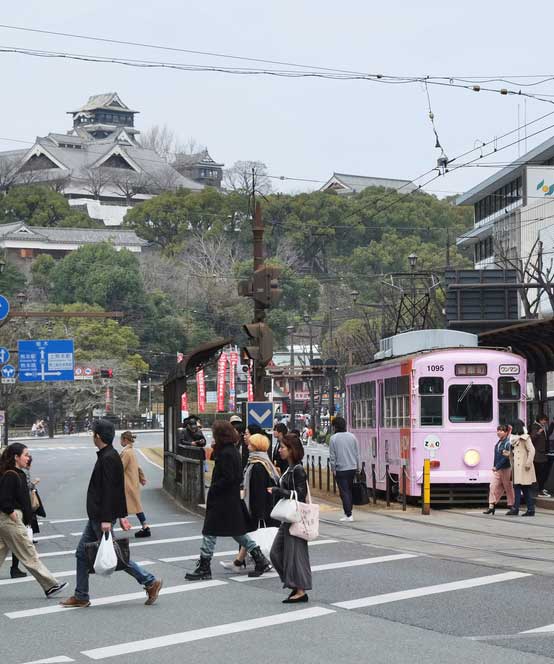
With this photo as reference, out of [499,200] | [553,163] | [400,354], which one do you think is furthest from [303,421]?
[400,354]

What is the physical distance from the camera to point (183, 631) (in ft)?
33.7

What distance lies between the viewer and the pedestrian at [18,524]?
41.0 feet

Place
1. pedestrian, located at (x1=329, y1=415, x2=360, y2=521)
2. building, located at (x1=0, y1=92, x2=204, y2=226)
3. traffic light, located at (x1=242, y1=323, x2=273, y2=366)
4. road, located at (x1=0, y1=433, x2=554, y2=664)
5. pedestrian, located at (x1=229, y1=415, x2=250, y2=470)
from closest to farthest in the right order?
road, located at (x1=0, y1=433, x2=554, y2=664) → pedestrian, located at (x1=229, y1=415, x2=250, y2=470) → pedestrian, located at (x1=329, y1=415, x2=360, y2=521) → traffic light, located at (x1=242, y1=323, x2=273, y2=366) → building, located at (x1=0, y1=92, x2=204, y2=226)

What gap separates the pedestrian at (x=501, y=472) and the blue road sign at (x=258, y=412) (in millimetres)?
3646

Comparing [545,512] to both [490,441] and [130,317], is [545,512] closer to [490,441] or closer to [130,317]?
[490,441]

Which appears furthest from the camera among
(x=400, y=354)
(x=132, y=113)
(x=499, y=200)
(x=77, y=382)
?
(x=132, y=113)

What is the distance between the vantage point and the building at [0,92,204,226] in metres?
150

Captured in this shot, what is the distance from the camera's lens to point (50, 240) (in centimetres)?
12294

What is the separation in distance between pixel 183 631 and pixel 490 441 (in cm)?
1388

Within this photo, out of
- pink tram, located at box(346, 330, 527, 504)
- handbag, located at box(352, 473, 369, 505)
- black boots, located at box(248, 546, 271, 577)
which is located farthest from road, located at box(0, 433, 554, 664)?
pink tram, located at box(346, 330, 527, 504)

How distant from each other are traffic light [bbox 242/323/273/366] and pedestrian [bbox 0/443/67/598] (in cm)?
987

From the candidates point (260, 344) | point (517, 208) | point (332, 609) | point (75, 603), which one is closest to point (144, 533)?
point (260, 344)

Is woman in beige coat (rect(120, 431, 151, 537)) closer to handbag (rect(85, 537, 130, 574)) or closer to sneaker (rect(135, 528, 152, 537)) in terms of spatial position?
sneaker (rect(135, 528, 152, 537))

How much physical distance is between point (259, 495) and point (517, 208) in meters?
54.2
